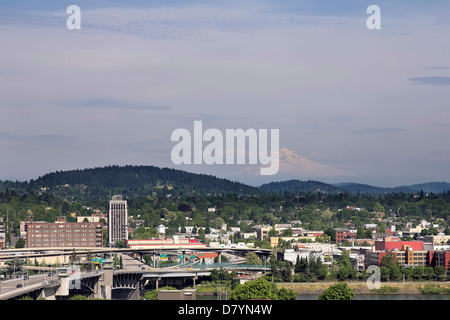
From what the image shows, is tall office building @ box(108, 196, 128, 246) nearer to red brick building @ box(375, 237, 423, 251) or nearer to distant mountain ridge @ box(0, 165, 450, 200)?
red brick building @ box(375, 237, 423, 251)

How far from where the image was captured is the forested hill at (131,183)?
12475cm

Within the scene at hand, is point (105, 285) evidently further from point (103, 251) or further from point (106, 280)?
point (103, 251)

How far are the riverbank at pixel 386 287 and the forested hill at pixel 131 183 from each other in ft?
273

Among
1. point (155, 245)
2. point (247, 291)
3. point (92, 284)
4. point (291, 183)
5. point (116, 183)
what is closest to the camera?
point (247, 291)

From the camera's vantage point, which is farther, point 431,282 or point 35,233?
point 35,233

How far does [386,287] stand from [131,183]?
97.4 meters

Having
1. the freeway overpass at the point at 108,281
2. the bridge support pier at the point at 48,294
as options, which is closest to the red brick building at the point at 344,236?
the freeway overpass at the point at 108,281

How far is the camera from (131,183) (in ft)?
439

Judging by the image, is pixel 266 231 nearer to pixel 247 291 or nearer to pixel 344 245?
pixel 344 245

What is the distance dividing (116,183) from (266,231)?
6919 cm

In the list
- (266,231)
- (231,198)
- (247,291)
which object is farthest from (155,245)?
(231,198)

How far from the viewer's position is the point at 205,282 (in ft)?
133
